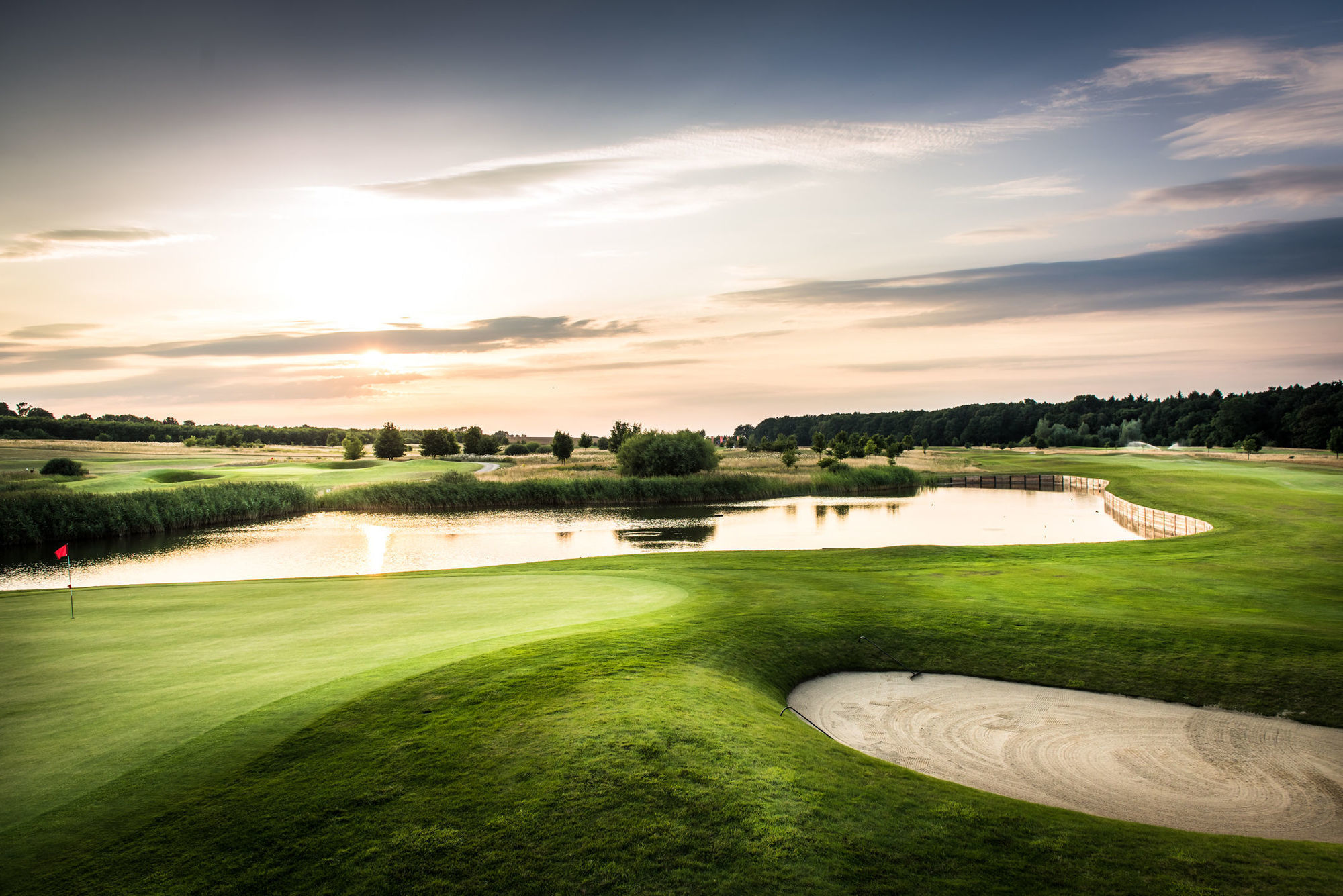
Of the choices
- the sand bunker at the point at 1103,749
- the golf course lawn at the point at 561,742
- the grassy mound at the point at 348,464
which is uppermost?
the grassy mound at the point at 348,464

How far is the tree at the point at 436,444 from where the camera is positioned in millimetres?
98500

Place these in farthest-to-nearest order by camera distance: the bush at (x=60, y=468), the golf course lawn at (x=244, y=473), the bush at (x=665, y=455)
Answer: the bush at (x=665, y=455)
the bush at (x=60, y=468)
the golf course lawn at (x=244, y=473)

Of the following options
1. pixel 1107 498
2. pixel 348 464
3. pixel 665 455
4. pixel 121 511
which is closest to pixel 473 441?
pixel 348 464

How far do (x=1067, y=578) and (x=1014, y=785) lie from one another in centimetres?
949

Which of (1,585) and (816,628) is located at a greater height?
(816,628)

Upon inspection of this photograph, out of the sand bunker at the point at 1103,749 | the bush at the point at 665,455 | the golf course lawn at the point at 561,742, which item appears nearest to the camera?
the golf course lawn at the point at 561,742

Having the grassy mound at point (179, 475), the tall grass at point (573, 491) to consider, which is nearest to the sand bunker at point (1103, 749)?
the tall grass at point (573, 491)

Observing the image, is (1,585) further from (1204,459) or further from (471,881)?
(1204,459)

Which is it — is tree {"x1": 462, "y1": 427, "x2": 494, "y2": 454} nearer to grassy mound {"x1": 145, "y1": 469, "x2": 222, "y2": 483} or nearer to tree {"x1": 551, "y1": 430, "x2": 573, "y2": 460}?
tree {"x1": 551, "y1": 430, "x2": 573, "y2": 460}

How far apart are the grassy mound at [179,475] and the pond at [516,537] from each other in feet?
46.6

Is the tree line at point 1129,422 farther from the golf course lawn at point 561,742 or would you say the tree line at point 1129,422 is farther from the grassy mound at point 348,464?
the golf course lawn at point 561,742

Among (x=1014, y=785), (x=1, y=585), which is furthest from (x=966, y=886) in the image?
(x=1, y=585)

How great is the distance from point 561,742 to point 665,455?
57.9 metres

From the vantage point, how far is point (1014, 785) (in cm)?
621
